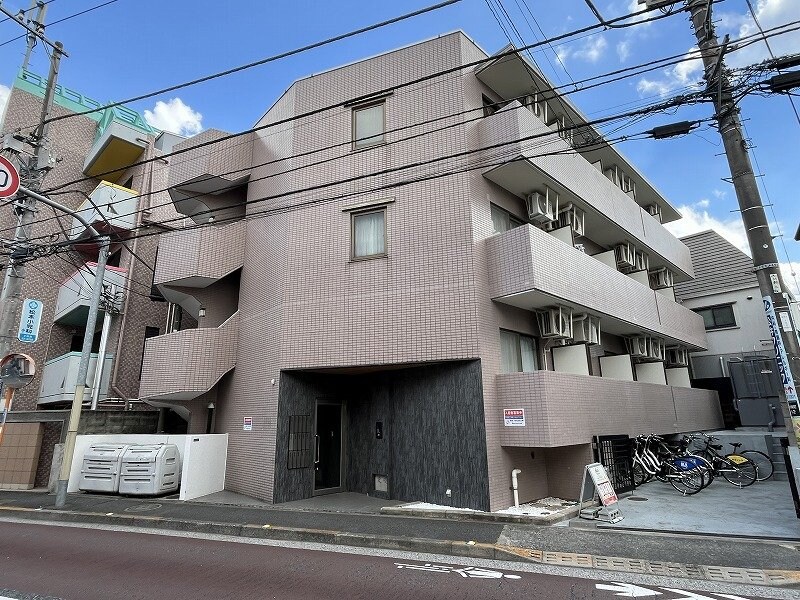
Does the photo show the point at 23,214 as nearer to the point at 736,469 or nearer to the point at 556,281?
the point at 556,281

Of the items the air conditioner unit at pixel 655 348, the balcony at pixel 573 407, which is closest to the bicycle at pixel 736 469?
the balcony at pixel 573 407

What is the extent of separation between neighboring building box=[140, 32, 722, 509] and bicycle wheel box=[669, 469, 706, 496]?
1.62 meters

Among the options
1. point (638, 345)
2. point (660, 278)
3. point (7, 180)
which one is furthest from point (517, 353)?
point (660, 278)

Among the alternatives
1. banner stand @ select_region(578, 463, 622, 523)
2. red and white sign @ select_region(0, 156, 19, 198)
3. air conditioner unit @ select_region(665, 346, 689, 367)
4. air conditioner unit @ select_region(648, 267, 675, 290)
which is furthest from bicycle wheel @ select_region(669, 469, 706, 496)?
red and white sign @ select_region(0, 156, 19, 198)

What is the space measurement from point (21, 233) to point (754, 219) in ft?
50.7

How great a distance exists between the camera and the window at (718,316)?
65.7ft

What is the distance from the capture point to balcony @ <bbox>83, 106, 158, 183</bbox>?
18.4 metres

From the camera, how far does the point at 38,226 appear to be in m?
A: 18.2

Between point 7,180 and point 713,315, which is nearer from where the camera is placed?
point 7,180

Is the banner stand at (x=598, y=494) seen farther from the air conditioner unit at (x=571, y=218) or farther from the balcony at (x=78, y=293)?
the balcony at (x=78, y=293)

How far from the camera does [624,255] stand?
15891mm

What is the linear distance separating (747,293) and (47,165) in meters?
25.6

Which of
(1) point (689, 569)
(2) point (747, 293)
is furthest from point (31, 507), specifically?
(2) point (747, 293)

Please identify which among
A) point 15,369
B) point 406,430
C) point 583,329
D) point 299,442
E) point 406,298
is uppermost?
point 406,298
